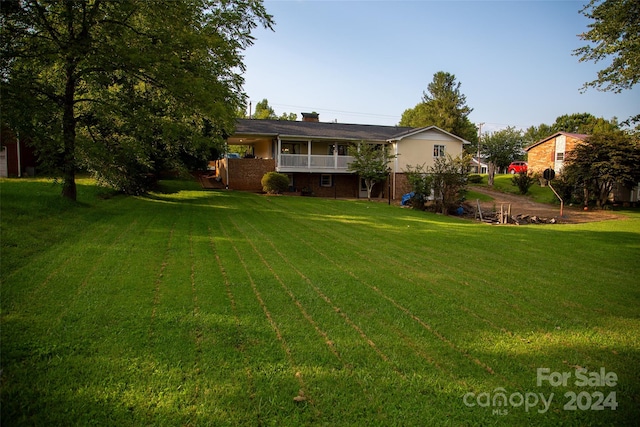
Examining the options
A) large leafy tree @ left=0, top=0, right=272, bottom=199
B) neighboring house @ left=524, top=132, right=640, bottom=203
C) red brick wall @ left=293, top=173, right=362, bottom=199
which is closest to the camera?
large leafy tree @ left=0, top=0, right=272, bottom=199

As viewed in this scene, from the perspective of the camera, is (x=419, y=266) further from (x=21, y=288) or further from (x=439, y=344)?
(x=21, y=288)

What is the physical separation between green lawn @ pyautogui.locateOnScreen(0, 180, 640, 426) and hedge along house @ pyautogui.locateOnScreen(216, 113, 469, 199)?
18.7 metres

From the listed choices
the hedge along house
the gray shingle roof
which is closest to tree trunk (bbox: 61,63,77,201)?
the gray shingle roof

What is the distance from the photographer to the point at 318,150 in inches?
1176

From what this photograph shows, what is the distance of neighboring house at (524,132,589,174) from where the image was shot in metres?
34.5

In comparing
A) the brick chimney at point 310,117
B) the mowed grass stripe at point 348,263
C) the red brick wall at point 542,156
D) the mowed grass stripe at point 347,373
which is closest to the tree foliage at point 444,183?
the mowed grass stripe at point 348,263

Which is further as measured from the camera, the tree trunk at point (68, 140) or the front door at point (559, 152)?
the front door at point (559, 152)

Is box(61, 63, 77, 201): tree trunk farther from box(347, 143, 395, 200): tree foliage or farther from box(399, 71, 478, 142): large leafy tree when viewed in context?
box(399, 71, 478, 142): large leafy tree

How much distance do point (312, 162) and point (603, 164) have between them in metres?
19.6

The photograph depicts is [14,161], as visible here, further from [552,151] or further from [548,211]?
[552,151]

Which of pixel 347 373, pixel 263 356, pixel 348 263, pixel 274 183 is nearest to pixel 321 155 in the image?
pixel 274 183

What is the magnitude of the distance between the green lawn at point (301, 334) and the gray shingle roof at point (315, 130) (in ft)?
63.3

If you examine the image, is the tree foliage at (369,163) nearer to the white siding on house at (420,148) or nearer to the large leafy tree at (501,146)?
the white siding on house at (420,148)

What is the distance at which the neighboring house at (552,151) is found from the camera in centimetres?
3445
